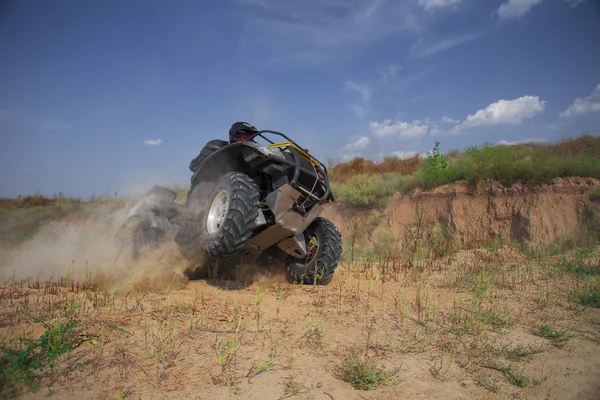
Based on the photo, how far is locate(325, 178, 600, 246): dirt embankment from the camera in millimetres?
9219

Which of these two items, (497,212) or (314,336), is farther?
(497,212)

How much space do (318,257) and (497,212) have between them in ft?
24.5

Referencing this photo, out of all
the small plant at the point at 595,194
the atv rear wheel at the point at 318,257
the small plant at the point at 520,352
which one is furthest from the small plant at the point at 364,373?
the small plant at the point at 595,194

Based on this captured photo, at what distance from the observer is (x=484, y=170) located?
11.1m

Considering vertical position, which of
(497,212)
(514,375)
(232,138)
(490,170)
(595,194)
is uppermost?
(490,170)

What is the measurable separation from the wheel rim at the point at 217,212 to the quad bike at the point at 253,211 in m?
0.01

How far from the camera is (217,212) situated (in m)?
4.96

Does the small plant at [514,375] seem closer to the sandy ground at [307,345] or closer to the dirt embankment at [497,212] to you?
the sandy ground at [307,345]

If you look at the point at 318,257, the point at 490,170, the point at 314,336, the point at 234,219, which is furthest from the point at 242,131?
the point at 490,170

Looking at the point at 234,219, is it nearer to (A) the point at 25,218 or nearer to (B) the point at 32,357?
(B) the point at 32,357

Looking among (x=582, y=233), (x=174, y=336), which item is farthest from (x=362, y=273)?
(x=582, y=233)

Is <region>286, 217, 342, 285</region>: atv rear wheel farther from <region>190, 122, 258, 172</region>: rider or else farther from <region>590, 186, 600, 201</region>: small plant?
<region>590, 186, 600, 201</region>: small plant

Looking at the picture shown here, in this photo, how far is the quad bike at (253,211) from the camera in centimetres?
447

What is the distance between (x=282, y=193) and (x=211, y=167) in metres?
1.68
